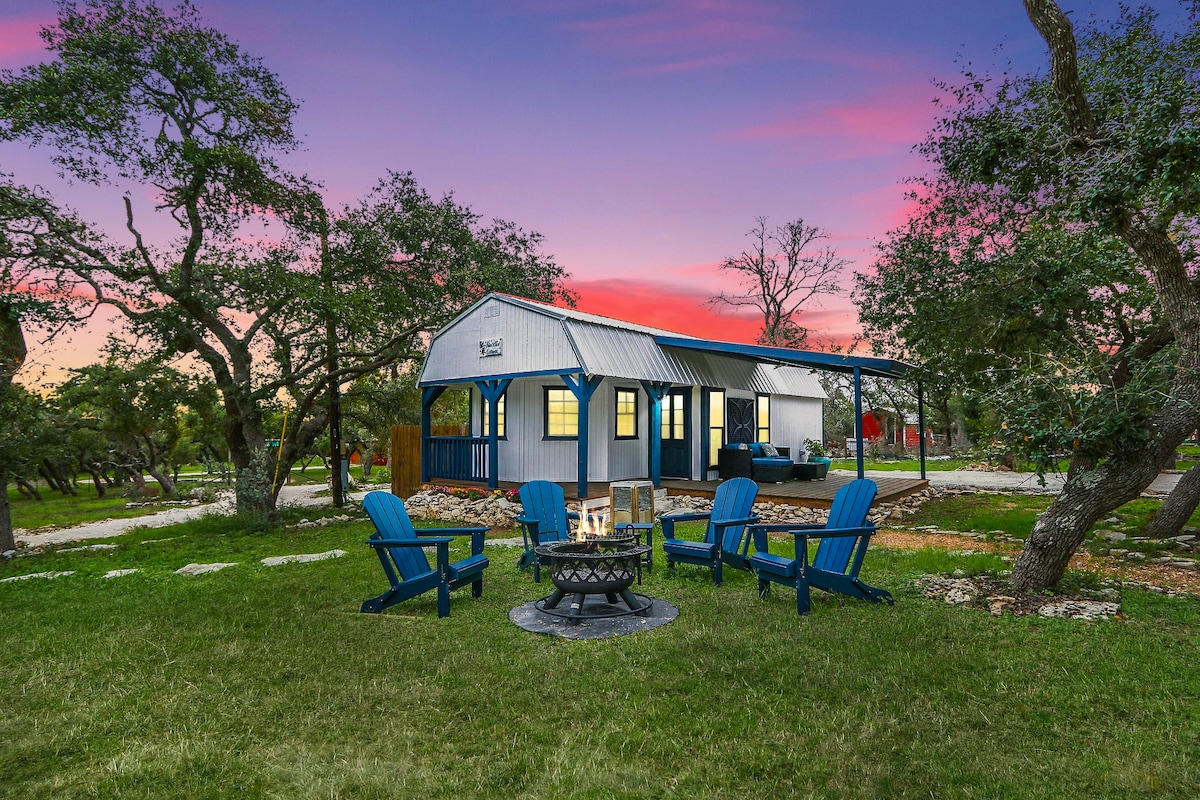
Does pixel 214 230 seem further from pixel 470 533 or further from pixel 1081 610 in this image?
pixel 1081 610

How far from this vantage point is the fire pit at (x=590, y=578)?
4.69 metres

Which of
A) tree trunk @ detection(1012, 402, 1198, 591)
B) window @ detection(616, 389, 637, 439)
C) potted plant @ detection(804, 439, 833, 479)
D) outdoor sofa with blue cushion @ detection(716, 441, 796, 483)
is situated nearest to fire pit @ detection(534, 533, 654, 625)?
tree trunk @ detection(1012, 402, 1198, 591)

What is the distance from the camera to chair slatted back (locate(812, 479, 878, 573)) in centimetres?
510

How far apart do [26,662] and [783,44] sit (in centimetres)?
1145

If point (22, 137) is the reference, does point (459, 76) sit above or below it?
above

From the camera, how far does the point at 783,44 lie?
32.5 ft

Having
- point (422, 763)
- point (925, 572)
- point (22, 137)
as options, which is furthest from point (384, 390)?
point (422, 763)

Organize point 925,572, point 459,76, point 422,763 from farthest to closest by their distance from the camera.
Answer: point 459,76, point 925,572, point 422,763

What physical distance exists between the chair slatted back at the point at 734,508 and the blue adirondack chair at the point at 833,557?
498mm

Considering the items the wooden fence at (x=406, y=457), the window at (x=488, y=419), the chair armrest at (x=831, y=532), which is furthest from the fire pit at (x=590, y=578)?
the wooden fence at (x=406, y=457)

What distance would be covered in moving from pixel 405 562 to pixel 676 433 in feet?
28.8

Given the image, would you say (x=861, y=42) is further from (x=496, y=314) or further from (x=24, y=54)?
(x=24, y=54)

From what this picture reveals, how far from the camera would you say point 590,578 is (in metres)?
4.72

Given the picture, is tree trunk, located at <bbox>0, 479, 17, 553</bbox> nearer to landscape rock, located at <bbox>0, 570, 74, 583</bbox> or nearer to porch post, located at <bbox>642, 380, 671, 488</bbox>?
landscape rock, located at <bbox>0, 570, 74, 583</bbox>
